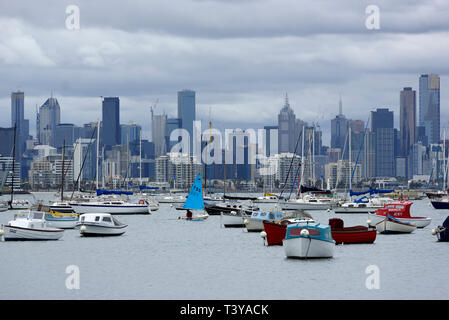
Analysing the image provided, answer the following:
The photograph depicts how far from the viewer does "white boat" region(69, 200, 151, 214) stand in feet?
441

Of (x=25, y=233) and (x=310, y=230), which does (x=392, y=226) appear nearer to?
(x=310, y=230)

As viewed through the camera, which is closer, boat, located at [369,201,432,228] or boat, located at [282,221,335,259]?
boat, located at [282,221,335,259]

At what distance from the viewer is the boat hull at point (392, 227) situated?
3701 inches

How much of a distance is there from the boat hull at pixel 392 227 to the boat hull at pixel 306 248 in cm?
3005

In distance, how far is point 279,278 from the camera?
184 feet

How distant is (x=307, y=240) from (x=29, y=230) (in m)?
28.2

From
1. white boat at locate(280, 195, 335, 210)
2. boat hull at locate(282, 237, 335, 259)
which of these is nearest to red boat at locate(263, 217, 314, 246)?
boat hull at locate(282, 237, 335, 259)

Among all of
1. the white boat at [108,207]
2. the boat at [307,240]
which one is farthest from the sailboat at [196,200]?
the boat at [307,240]

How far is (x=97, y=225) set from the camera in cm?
8625

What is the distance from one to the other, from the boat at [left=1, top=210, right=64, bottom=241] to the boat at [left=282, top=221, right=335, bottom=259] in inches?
1029

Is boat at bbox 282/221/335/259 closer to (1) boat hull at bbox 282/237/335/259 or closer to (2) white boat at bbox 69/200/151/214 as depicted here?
(1) boat hull at bbox 282/237/335/259
